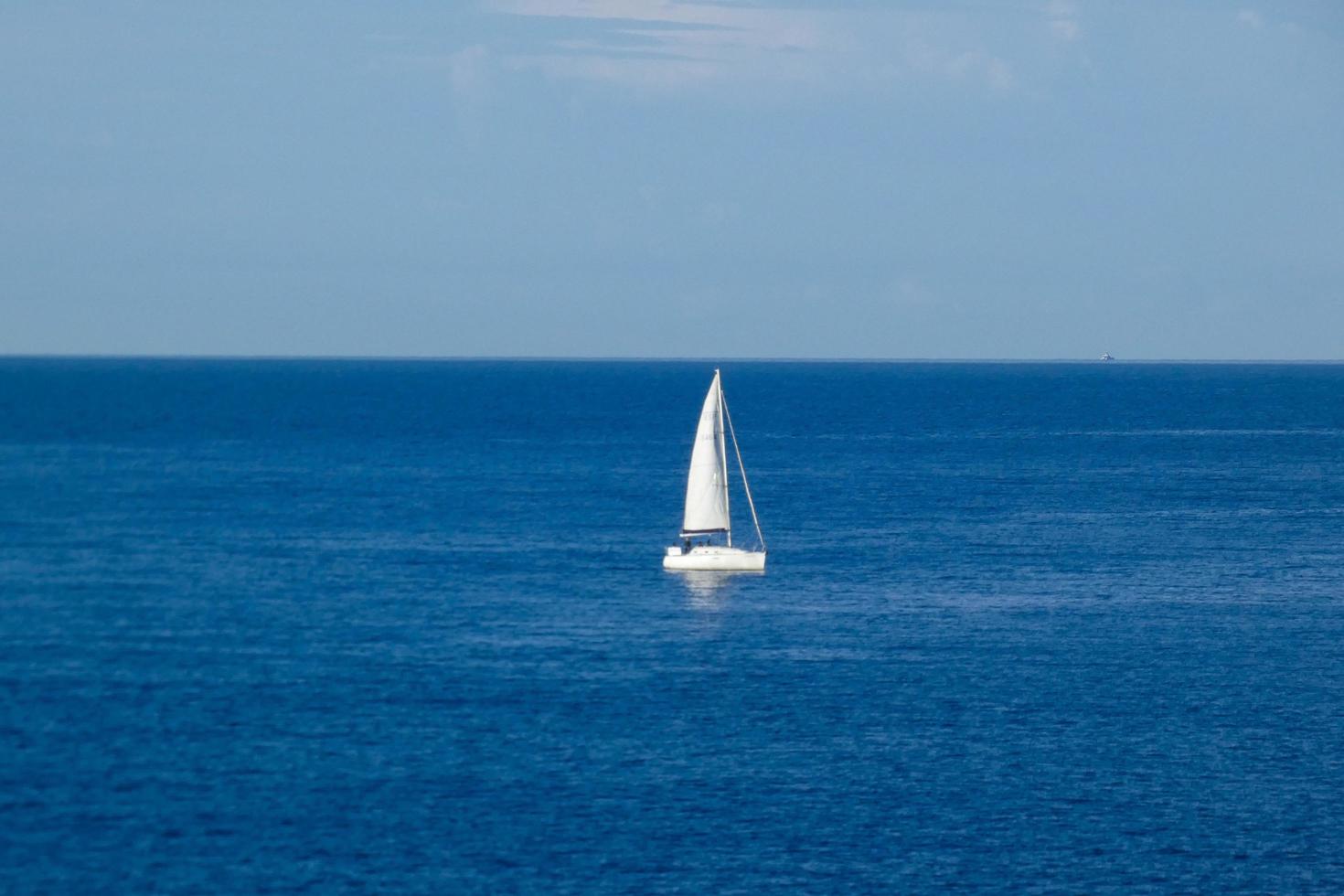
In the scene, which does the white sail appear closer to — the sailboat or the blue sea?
the sailboat

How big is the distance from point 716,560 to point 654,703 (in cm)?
3334

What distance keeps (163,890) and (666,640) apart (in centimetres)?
3548

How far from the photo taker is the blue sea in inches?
2160

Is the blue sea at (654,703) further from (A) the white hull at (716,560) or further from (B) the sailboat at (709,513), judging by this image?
(B) the sailboat at (709,513)

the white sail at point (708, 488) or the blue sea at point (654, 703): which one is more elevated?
the white sail at point (708, 488)

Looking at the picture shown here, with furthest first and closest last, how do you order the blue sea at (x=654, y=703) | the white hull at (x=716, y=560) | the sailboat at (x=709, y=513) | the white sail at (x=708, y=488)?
the white sail at (x=708, y=488) → the sailboat at (x=709, y=513) → the white hull at (x=716, y=560) → the blue sea at (x=654, y=703)

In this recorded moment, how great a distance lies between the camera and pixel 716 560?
4119 inches

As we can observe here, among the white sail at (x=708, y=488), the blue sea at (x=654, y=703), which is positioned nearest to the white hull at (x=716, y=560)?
the blue sea at (x=654, y=703)

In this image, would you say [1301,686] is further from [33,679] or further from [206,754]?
[33,679]

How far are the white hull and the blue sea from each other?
50.6 inches

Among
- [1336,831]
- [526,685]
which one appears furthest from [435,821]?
[1336,831]

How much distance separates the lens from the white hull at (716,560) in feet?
341

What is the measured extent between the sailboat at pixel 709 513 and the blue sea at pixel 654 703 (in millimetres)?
1815

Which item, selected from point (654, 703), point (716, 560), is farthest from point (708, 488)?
point (654, 703)
